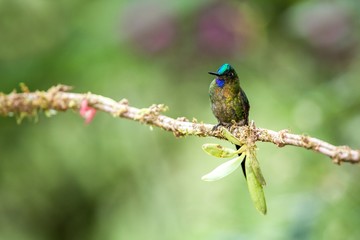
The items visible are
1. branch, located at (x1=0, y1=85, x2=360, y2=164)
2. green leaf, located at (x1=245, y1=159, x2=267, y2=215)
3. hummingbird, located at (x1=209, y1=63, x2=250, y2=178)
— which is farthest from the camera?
hummingbird, located at (x1=209, y1=63, x2=250, y2=178)

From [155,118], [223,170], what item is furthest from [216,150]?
[155,118]

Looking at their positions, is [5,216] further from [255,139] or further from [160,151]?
[255,139]

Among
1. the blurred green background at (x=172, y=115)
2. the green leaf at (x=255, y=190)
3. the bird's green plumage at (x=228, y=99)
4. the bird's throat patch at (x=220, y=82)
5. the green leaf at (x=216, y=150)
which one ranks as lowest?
the green leaf at (x=255, y=190)

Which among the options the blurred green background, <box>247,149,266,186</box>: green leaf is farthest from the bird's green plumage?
the blurred green background

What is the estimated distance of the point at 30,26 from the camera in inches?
203

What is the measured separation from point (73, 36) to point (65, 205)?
158 centimetres

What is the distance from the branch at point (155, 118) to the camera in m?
0.93

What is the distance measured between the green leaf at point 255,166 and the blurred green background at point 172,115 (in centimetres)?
127

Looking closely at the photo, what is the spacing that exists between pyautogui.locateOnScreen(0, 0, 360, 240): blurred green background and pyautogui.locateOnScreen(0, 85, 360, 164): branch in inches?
43.7

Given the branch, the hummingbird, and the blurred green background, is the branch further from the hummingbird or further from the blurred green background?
the blurred green background

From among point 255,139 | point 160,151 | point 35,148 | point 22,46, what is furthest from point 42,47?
point 255,139

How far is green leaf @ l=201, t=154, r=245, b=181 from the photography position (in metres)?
1.02

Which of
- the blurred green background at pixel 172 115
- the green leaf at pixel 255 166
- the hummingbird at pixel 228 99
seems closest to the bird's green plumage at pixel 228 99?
the hummingbird at pixel 228 99

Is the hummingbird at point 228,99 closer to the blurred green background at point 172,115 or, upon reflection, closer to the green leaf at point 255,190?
Result: the green leaf at point 255,190
